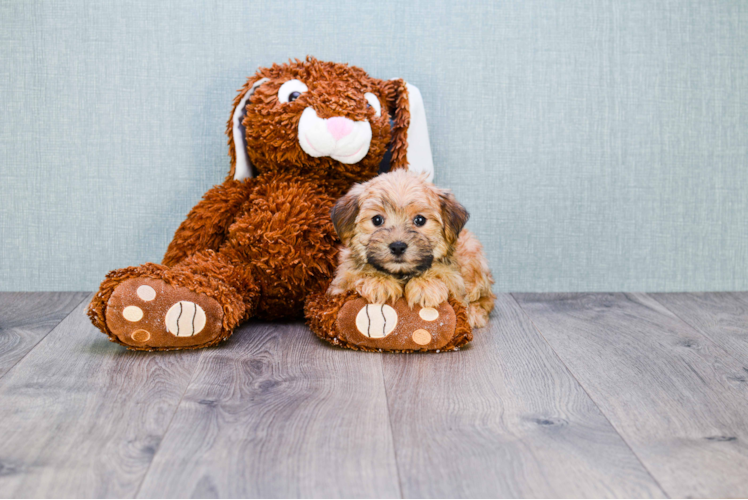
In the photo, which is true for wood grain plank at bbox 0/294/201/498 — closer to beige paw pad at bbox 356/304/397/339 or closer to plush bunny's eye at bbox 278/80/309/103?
beige paw pad at bbox 356/304/397/339

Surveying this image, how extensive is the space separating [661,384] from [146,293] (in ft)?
3.50

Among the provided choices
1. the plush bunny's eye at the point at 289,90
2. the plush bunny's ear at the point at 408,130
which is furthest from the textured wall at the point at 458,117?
the plush bunny's eye at the point at 289,90

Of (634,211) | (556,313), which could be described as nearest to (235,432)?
(556,313)

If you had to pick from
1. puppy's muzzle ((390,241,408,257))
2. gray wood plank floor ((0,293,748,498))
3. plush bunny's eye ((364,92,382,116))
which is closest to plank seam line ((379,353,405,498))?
gray wood plank floor ((0,293,748,498))

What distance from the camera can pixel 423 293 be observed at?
142 centimetres

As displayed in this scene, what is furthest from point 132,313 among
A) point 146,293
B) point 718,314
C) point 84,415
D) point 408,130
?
point 718,314

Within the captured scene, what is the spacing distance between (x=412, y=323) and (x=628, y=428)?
499 mm

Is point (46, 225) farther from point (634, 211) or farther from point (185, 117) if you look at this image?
point (634, 211)

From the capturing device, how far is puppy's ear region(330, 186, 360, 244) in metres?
1.47

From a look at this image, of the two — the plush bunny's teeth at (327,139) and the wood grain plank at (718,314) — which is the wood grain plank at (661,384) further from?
the plush bunny's teeth at (327,139)

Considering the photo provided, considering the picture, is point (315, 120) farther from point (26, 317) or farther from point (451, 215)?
point (26, 317)

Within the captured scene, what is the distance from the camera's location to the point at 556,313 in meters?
1.85

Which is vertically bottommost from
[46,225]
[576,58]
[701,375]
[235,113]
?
[701,375]

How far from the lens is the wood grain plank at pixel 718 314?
1586 mm
